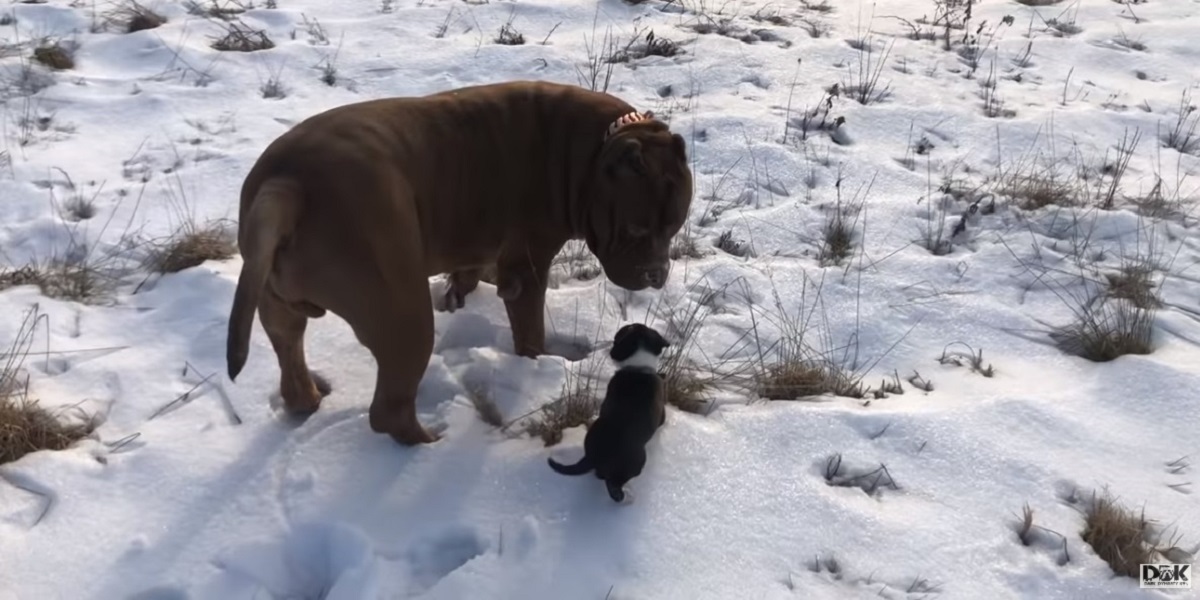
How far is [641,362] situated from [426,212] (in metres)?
0.83

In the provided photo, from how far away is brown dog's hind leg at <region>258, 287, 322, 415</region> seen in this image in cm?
297

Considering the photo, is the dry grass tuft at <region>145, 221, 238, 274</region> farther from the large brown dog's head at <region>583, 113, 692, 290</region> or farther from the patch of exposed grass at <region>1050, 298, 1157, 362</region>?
the patch of exposed grass at <region>1050, 298, 1157, 362</region>

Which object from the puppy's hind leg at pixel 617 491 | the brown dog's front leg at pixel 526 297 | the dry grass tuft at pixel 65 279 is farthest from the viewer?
the dry grass tuft at pixel 65 279

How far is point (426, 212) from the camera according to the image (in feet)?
10.2

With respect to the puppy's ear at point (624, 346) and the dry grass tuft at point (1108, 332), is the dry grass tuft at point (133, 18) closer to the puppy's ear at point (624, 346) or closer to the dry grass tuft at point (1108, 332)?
the puppy's ear at point (624, 346)

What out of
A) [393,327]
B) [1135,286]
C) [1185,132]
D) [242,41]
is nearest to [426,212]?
[393,327]

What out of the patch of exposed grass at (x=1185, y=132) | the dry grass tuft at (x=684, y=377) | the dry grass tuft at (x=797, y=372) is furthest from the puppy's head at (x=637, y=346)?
the patch of exposed grass at (x=1185, y=132)

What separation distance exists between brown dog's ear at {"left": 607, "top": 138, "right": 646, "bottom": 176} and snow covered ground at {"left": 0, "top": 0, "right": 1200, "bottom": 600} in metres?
0.84

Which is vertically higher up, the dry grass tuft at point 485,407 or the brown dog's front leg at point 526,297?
the brown dog's front leg at point 526,297

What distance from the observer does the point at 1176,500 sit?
2959 millimetres

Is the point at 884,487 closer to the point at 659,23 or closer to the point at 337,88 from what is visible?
the point at 337,88

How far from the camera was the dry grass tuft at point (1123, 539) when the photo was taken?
2689mm

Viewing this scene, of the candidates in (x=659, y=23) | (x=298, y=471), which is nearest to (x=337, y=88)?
(x=659, y=23)

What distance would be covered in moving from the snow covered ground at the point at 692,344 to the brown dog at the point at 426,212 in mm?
334
